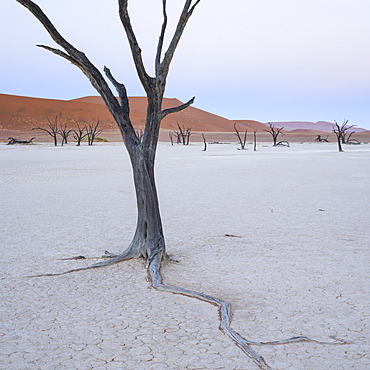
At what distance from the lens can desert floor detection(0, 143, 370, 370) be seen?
2.96m

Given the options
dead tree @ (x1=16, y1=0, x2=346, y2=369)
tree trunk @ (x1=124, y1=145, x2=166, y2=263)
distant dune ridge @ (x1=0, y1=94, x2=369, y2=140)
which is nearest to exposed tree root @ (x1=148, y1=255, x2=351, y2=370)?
dead tree @ (x1=16, y1=0, x2=346, y2=369)

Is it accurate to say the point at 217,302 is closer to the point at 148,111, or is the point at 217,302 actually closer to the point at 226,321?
the point at 226,321

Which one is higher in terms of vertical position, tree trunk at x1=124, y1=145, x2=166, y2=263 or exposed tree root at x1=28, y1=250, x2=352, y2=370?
tree trunk at x1=124, y1=145, x2=166, y2=263

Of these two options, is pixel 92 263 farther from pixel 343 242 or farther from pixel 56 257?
pixel 343 242

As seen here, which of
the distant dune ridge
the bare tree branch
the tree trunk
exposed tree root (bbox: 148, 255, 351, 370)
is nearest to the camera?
exposed tree root (bbox: 148, 255, 351, 370)

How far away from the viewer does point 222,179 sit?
14539 mm

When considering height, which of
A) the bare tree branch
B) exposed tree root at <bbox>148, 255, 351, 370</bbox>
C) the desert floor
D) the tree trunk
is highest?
the bare tree branch

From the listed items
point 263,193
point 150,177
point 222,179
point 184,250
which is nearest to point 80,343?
point 150,177

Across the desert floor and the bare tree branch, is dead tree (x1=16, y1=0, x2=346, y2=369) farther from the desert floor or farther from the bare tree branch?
the desert floor

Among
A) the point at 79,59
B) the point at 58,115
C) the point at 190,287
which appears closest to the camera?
the point at 190,287

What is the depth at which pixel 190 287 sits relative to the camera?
425 cm

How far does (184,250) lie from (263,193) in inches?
225

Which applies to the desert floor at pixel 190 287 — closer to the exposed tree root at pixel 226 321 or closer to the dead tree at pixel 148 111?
the exposed tree root at pixel 226 321

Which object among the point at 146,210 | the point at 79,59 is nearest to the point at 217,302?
the point at 146,210
